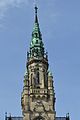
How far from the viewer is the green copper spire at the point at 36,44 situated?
11274cm

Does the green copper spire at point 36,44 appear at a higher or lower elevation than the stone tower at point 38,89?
higher

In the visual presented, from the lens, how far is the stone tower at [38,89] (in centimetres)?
10581

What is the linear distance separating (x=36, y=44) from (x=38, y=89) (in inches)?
431

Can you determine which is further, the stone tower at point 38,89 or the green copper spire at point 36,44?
the green copper spire at point 36,44

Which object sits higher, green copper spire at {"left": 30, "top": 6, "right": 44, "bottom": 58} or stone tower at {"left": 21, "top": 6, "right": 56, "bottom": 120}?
green copper spire at {"left": 30, "top": 6, "right": 44, "bottom": 58}

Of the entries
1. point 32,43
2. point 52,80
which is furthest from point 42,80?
point 32,43

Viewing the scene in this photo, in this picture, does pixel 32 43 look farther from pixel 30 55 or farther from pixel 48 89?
pixel 48 89

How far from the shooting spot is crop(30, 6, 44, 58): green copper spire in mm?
112738

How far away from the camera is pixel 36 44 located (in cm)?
11438

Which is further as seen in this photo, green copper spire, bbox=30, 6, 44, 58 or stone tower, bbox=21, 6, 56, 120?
green copper spire, bbox=30, 6, 44, 58

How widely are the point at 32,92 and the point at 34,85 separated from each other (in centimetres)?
169

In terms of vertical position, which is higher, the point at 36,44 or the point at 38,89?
the point at 36,44

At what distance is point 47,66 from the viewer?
111688 millimetres

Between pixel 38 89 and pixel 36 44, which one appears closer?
pixel 38 89
